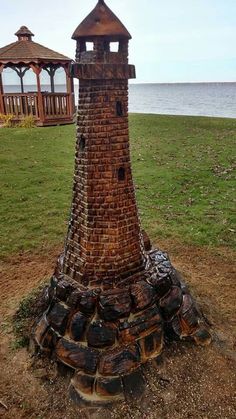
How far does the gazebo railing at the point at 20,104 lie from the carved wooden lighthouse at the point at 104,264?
15321mm

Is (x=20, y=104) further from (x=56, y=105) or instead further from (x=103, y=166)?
(x=103, y=166)

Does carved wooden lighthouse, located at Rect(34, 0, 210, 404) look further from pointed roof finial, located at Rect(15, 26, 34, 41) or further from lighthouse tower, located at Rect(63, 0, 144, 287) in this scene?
pointed roof finial, located at Rect(15, 26, 34, 41)

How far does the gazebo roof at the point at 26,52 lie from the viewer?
17438 mm

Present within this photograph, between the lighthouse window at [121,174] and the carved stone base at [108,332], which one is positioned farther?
the lighthouse window at [121,174]

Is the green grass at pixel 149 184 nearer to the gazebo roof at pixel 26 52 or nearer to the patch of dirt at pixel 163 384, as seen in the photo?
the patch of dirt at pixel 163 384

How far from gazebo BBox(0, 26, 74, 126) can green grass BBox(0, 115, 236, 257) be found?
2.78 ft

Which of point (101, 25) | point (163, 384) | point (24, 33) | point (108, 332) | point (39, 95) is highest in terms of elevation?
point (24, 33)

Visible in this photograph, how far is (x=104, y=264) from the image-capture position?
423 centimetres

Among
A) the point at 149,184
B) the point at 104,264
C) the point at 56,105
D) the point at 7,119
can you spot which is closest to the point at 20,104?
the point at 7,119

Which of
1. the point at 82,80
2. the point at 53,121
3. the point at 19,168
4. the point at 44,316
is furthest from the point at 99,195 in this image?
the point at 53,121

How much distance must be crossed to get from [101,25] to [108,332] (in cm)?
331

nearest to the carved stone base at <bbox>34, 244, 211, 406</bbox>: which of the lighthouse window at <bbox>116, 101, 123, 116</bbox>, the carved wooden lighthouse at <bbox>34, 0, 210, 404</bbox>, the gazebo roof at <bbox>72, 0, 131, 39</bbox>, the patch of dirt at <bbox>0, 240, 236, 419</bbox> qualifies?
the carved wooden lighthouse at <bbox>34, 0, 210, 404</bbox>

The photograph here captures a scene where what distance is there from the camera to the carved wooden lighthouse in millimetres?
3920

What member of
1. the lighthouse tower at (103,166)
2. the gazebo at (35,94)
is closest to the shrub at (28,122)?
the gazebo at (35,94)
